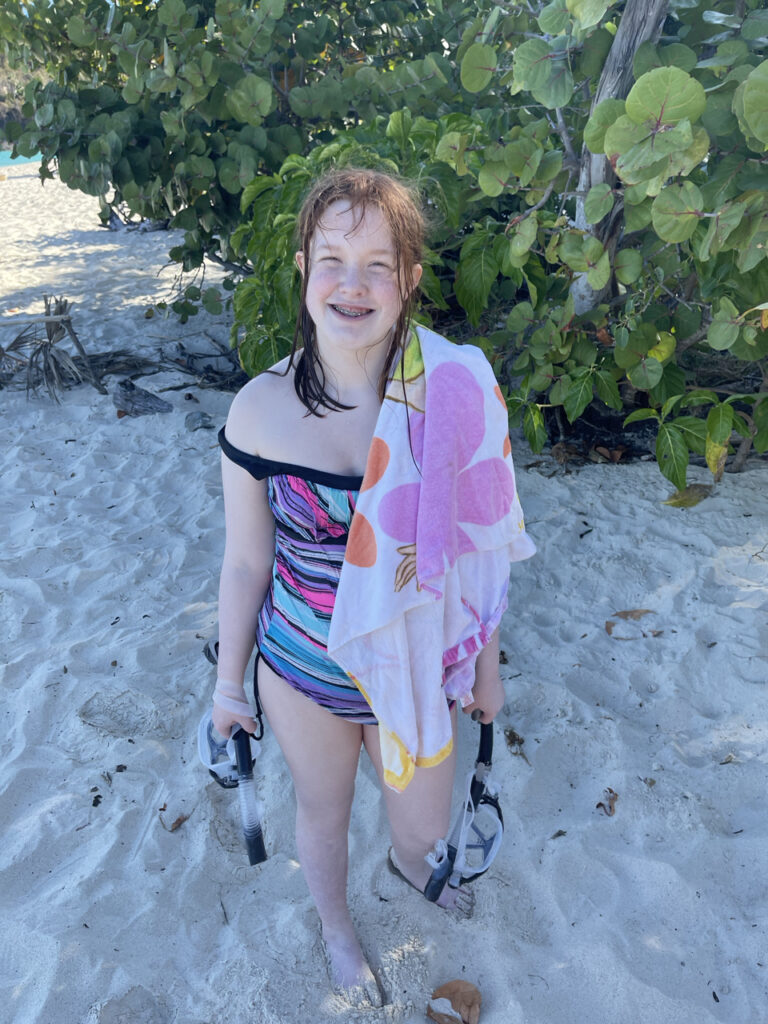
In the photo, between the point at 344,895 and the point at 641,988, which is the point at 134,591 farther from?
the point at 641,988

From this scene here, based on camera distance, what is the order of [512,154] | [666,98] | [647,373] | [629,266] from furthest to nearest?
1. [647,373]
2. [629,266]
3. [512,154]
4. [666,98]

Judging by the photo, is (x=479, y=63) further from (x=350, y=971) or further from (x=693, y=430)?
(x=350, y=971)

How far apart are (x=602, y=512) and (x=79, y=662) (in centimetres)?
215

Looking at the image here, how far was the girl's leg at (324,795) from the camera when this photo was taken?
1564 mm

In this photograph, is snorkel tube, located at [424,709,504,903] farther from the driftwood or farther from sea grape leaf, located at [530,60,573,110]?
the driftwood

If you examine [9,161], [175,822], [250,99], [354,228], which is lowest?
[9,161]

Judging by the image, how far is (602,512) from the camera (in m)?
3.26

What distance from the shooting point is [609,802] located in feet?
6.98

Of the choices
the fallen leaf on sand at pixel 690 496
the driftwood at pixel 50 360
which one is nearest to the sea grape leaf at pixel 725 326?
the fallen leaf on sand at pixel 690 496

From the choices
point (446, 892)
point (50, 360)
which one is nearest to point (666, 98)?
point (446, 892)

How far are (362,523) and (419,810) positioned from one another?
0.71 meters

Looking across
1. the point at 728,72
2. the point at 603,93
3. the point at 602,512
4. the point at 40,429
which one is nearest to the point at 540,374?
the point at 602,512

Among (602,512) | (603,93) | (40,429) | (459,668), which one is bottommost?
(40,429)

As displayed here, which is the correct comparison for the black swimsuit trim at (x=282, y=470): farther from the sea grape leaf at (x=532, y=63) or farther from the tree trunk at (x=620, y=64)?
the tree trunk at (x=620, y=64)
